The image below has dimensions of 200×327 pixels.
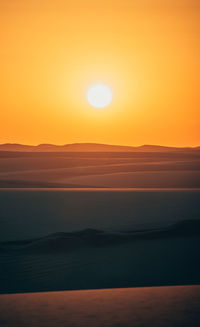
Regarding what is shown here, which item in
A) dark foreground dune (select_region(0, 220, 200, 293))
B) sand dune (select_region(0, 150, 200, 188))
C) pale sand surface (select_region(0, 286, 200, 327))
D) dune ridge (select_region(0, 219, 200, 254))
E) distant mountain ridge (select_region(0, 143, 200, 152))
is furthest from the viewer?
distant mountain ridge (select_region(0, 143, 200, 152))

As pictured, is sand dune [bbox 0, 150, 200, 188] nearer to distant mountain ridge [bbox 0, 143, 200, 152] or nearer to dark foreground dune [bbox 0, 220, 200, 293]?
dark foreground dune [bbox 0, 220, 200, 293]

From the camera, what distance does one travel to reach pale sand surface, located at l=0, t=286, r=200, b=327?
3307 mm

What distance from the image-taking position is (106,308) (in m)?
3.65

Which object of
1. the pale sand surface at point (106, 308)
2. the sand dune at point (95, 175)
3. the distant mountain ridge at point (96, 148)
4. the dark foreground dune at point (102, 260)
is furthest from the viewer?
the distant mountain ridge at point (96, 148)

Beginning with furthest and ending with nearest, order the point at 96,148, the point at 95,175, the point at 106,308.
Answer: the point at 96,148 < the point at 95,175 < the point at 106,308

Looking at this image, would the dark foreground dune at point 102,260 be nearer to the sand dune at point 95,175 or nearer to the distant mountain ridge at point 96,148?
the sand dune at point 95,175

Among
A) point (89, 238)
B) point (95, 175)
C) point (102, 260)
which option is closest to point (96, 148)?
point (95, 175)

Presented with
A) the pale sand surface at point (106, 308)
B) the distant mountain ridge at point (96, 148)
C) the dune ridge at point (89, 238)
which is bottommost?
the pale sand surface at point (106, 308)

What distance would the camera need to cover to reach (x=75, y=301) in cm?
387

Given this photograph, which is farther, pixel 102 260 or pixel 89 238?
pixel 89 238

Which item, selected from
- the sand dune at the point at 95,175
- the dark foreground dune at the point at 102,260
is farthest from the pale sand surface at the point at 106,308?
the sand dune at the point at 95,175

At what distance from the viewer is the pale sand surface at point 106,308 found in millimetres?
3307

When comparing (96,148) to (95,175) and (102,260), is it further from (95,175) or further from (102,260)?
(102,260)

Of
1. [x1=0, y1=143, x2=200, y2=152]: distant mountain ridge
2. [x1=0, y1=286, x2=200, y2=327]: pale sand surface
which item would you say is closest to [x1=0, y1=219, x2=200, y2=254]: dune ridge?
[x1=0, y1=286, x2=200, y2=327]: pale sand surface
